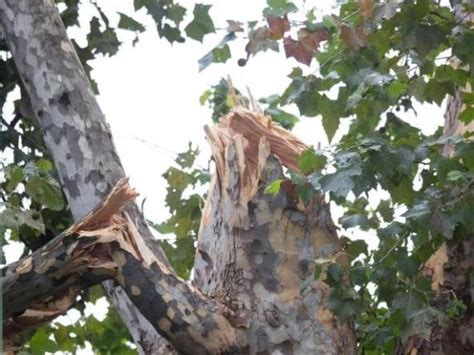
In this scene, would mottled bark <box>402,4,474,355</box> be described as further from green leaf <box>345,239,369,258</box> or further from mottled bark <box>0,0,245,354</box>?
mottled bark <box>0,0,245,354</box>

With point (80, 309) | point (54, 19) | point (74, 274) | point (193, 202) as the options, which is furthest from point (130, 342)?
point (74, 274)

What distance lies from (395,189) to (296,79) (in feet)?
1.36

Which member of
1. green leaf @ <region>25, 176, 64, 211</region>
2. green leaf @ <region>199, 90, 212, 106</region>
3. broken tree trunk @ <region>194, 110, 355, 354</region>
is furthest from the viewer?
green leaf @ <region>199, 90, 212, 106</region>

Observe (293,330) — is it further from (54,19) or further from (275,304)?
(54,19)

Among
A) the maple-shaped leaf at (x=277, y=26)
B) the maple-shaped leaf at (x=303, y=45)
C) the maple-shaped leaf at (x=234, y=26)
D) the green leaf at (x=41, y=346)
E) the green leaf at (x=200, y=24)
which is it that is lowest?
the green leaf at (x=41, y=346)

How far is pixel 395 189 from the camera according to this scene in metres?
3.08

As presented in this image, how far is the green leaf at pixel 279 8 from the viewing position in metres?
3.12

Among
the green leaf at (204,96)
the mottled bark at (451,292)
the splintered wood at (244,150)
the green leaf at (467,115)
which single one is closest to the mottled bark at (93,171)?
the splintered wood at (244,150)

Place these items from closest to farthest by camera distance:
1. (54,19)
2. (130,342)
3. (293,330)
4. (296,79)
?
(293,330) → (296,79) → (54,19) → (130,342)

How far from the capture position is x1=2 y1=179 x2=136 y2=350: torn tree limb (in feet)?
8.76

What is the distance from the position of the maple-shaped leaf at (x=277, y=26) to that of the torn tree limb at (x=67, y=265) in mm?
636

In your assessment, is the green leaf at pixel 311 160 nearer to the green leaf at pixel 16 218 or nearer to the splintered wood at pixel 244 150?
the splintered wood at pixel 244 150

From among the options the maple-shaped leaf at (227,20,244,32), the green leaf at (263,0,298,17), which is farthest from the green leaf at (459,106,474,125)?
the maple-shaped leaf at (227,20,244,32)

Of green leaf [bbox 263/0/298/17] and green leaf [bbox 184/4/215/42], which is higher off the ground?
green leaf [bbox 184/4/215/42]
